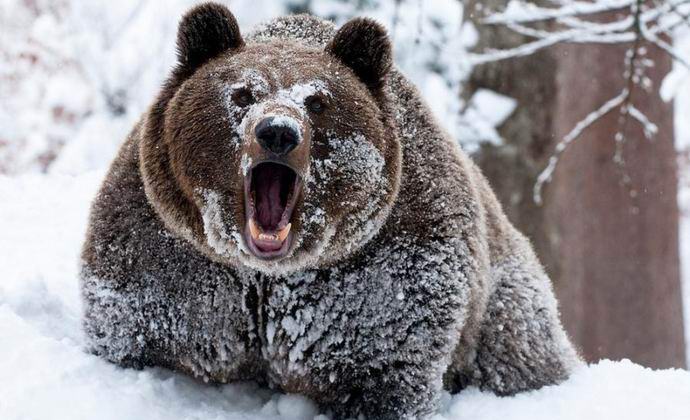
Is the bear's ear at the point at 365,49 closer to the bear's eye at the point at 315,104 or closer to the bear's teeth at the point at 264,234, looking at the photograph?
the bear's eye at the point at 315,104

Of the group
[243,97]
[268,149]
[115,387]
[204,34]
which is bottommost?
[115,387]

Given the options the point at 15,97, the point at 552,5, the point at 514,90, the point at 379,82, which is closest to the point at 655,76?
the point at 552,5

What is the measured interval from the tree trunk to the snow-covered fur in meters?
5.47

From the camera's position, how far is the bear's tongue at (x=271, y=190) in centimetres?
331

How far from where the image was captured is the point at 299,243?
333cm

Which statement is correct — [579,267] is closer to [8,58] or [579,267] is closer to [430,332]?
[430,332]

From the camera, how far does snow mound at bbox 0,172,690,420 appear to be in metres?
3.33

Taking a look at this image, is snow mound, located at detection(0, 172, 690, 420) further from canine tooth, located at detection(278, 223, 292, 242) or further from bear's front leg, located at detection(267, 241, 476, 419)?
canine tooth, located at detection(278, 223, 292, 242)

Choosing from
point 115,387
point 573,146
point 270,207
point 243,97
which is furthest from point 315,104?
point 573,146

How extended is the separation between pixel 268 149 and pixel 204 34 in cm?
72

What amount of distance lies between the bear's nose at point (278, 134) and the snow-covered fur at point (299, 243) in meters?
0.21

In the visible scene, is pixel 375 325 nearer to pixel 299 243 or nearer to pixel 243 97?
pixel 299 243

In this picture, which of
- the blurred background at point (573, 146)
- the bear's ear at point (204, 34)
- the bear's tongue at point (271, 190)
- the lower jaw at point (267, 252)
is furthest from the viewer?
the blurred background at point (573, 146)

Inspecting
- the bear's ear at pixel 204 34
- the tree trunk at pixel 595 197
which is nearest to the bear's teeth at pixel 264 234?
the bear's ear at pixel 204 34
